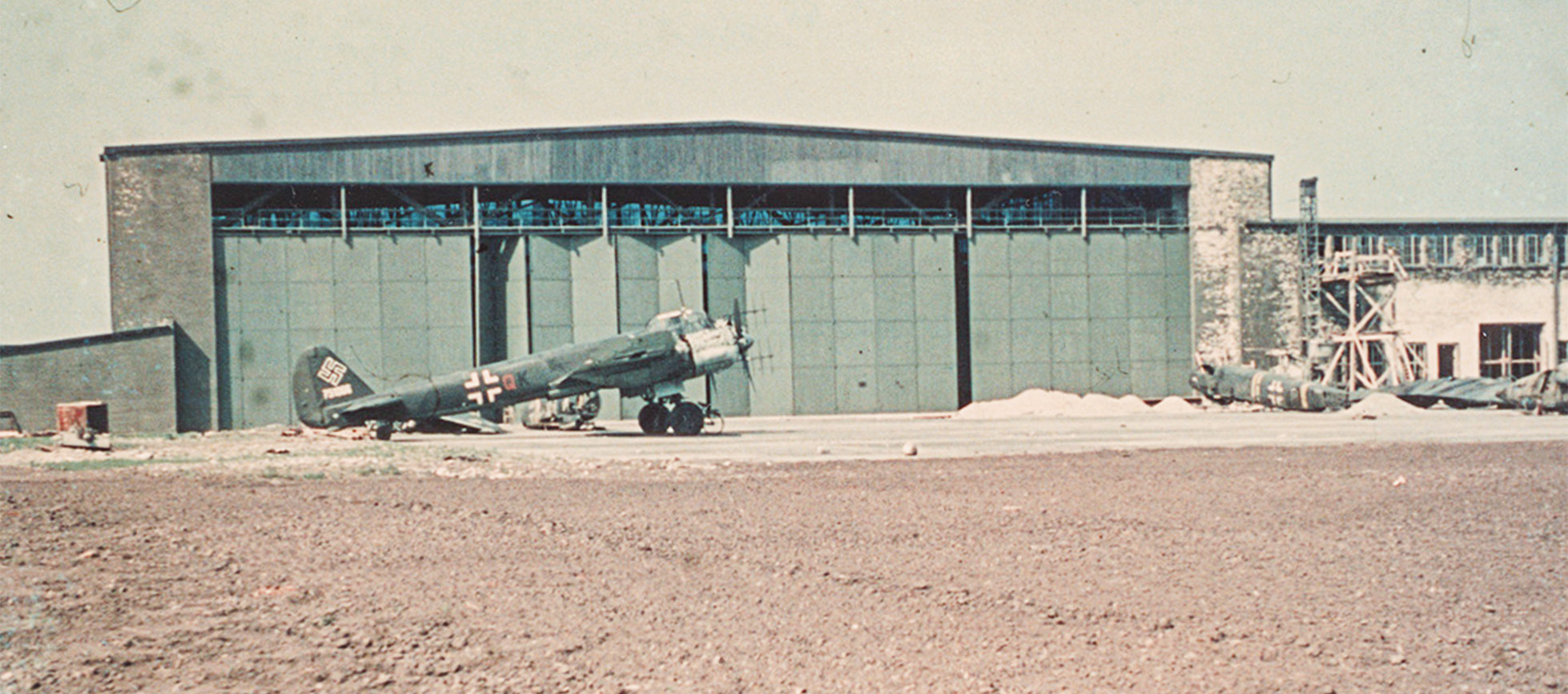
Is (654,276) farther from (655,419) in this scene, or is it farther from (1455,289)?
(1455,289)

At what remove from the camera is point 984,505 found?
42.0ft

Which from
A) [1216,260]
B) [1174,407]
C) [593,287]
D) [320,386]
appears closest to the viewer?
[320,386]

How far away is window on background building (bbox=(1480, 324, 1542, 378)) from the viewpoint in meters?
43.8

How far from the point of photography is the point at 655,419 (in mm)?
29781

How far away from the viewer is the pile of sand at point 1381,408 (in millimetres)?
34312

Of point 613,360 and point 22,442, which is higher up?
point 613,360

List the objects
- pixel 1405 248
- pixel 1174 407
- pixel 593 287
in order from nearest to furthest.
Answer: pixel 593 287, pixel 1174 407, pixel 1405 248

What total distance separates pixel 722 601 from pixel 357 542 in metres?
4.47

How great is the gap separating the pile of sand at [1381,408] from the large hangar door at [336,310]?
1217 inches

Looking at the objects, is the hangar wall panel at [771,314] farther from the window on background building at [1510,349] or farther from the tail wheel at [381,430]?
the window on background building at [1510,349]

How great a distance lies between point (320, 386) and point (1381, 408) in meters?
33.4

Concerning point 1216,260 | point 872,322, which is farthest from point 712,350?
point 1216,260

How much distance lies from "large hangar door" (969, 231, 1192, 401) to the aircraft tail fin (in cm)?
2388

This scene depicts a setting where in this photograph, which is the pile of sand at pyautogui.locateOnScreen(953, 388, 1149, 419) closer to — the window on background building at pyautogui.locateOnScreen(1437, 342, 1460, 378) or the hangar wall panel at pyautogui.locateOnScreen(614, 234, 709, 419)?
the hangar wall panel at pyautogui.locateOnScreen(614, 234, 709, 419)
